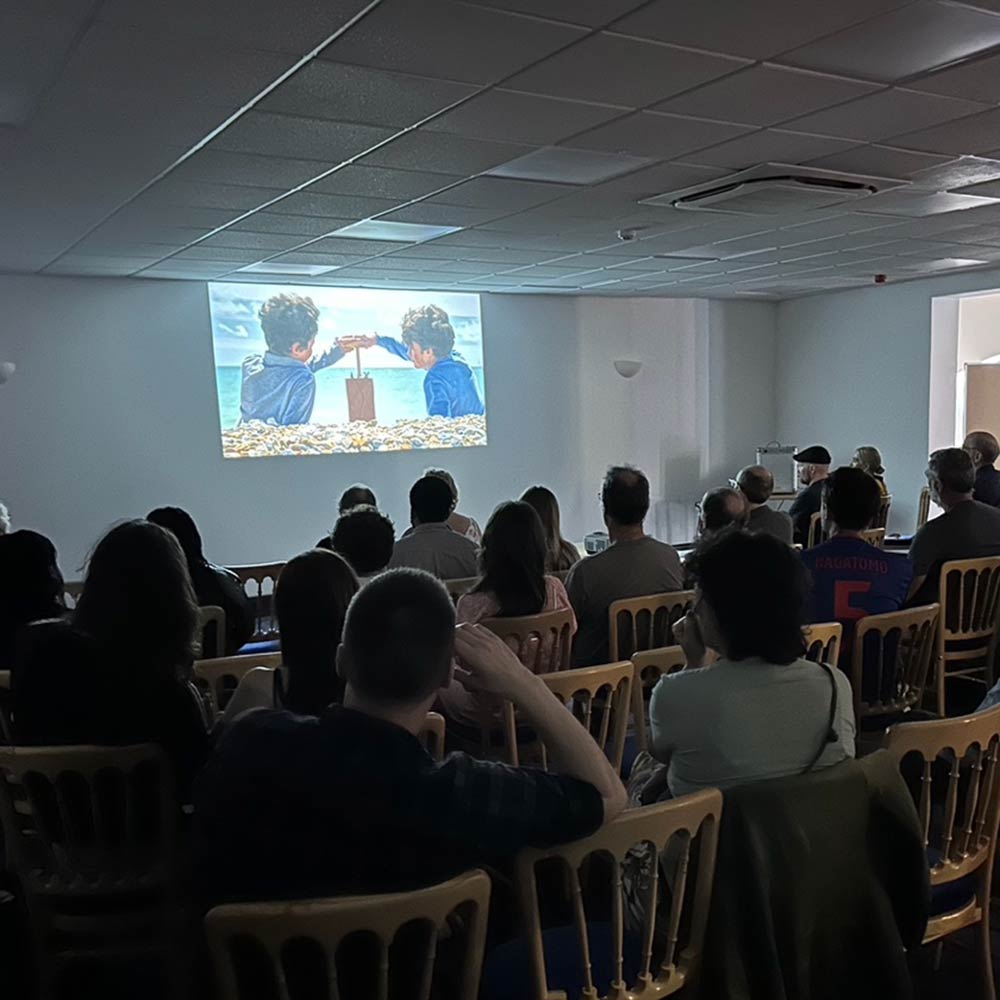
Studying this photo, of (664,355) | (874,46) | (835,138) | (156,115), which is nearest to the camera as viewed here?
(874,46)

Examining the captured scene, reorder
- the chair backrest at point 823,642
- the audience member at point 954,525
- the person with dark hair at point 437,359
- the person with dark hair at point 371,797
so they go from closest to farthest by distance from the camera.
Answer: the person with dark hair at point 371,797 → the chair backrest at point 823,642 → the audience member at point 954,525 → the person with dark hair at point 437,359

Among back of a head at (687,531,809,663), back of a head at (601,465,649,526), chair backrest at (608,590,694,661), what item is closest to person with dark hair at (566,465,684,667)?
back of a head at (601,465,649,526)

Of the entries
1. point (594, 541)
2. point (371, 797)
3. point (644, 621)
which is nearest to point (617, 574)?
point (644, 621)

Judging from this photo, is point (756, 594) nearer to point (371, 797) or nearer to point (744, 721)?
point (744, 721)

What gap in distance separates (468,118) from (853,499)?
6.71ft

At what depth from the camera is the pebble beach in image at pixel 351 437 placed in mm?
→ 7699

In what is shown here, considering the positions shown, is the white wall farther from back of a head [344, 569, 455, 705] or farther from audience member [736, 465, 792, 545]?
back of a head [344, 569, 455, 705]

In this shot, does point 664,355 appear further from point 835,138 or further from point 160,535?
point 160,535

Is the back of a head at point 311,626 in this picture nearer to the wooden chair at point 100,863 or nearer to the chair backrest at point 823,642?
the wooden chair at point 100,863

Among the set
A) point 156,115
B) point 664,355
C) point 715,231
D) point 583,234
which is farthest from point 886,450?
point 156,115

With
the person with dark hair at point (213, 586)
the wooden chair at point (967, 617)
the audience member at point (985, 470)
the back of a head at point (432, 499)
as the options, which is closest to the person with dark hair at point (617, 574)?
the back of a head at point (432, 499)

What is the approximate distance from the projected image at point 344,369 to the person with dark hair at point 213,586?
156 inches

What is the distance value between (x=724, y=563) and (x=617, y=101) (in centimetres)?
211

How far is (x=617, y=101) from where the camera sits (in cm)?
330
